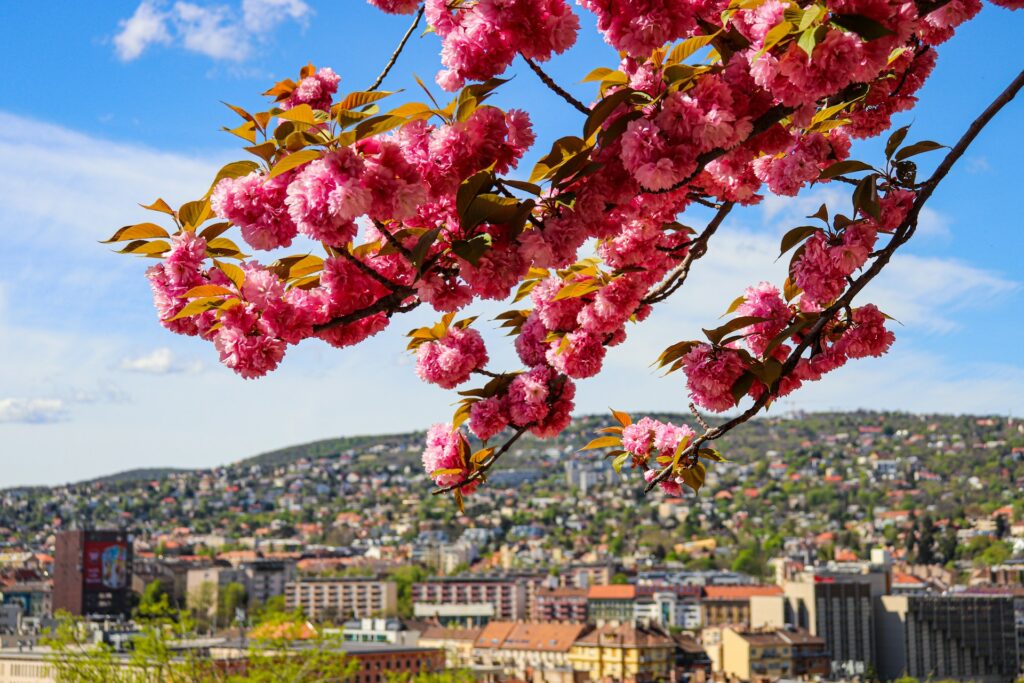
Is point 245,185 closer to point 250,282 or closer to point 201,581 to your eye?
point 250,282

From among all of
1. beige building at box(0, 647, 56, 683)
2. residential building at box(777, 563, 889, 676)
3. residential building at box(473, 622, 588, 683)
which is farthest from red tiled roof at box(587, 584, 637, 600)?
beige building at box(0, 647, 56, 683)

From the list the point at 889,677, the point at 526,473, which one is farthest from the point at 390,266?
the point at 526,473

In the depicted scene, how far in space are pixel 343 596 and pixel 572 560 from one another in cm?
2826

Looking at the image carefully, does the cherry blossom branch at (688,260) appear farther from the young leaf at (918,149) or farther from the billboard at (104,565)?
the billboard at (104,565)

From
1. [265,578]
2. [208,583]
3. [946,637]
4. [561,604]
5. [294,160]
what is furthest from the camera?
[265,578]

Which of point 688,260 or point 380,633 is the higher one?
point 688,260

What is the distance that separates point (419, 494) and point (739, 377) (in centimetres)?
14773

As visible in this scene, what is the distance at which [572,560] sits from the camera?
106m

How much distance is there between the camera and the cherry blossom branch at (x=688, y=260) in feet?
9.03

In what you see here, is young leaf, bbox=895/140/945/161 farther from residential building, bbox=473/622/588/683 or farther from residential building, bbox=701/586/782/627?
residential building, bbox=701/586/782/627

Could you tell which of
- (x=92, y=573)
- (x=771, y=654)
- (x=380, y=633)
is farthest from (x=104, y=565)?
(x=771, y=654)

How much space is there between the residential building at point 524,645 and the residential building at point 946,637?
14213mm

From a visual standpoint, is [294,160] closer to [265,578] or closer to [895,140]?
[895,140]

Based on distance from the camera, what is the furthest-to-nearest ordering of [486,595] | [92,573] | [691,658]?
[486,595] < [92,573] < [691,658]
